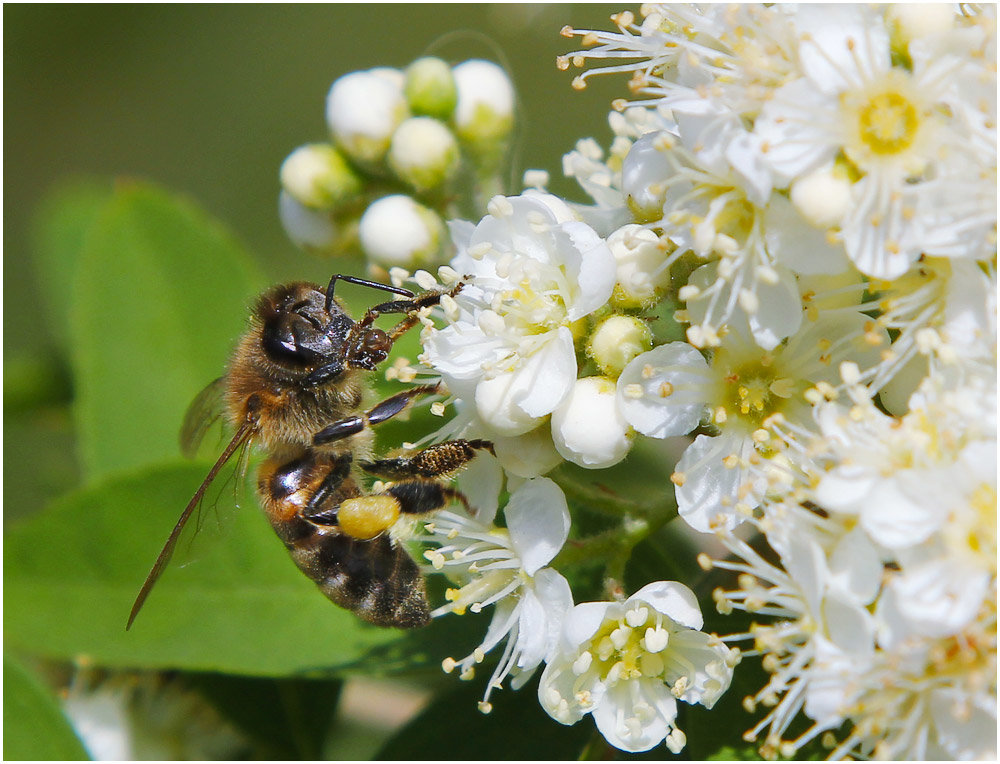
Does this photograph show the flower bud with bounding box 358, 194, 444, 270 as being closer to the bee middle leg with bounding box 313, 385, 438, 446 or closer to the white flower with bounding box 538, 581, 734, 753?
the bee middle leg with bounding box 313, 385, 438, 446

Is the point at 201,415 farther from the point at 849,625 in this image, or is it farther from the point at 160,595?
the point at 849,625

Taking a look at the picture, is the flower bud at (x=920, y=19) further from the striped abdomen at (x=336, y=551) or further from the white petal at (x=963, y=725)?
the striped abdomen at (x=336, y=551)

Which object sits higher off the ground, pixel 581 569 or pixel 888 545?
pixel 888 545

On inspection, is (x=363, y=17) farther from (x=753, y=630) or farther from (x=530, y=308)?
(x=753, y=630)

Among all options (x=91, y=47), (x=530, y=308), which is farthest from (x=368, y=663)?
(x=91, y=47)

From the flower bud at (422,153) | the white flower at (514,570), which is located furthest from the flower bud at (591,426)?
the flower bud at (422,153)

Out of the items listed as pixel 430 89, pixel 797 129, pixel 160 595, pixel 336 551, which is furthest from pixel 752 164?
pixel 160 595
